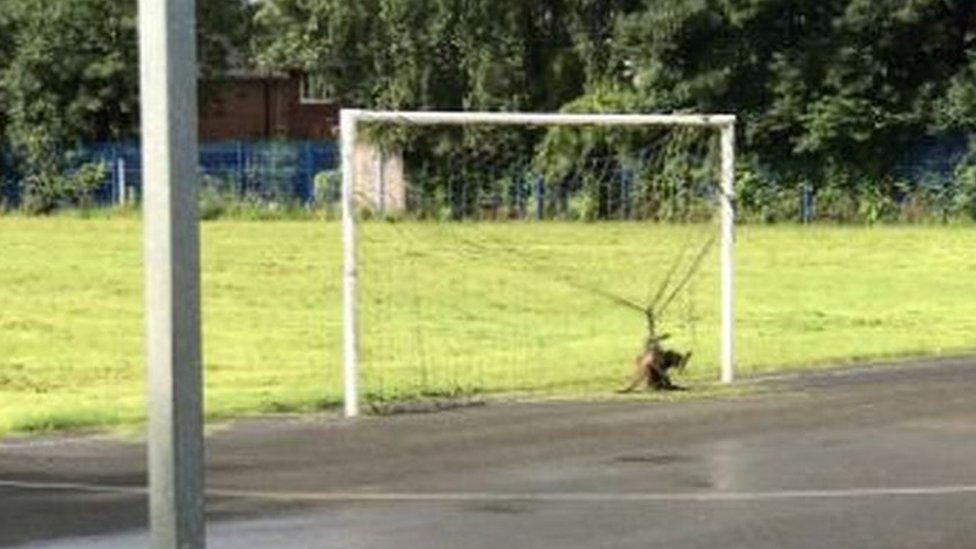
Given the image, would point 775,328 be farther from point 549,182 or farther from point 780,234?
point 780,234

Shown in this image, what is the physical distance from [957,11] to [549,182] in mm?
27238

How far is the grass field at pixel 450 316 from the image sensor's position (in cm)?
1733

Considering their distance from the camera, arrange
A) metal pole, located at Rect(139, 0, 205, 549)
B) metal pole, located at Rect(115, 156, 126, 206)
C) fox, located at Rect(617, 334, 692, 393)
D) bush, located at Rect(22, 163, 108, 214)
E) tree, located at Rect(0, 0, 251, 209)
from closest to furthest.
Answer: metal pole, located at Rect(139, 0, 205, 549)
fox, located at Rect(617, 334, 692, 393)
metal pole, located at Rect(115, 156, 126, 206)
bush, located at Rect(22, 163, 108, 214)
tree, located at Rect(0, 0, 251, 209)

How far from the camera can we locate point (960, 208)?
50906mm

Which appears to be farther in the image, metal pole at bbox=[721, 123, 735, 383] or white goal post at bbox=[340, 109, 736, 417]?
metal pole at bbox=[721, 123, 735, 383]

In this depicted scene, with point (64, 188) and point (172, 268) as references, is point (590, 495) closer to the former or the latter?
point (172, 268)

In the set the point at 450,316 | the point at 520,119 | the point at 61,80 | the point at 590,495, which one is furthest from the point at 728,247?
the point at 61,80

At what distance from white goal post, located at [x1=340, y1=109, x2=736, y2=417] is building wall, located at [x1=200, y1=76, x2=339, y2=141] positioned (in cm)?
5769

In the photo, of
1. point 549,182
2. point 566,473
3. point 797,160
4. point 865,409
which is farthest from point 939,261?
point 566,473

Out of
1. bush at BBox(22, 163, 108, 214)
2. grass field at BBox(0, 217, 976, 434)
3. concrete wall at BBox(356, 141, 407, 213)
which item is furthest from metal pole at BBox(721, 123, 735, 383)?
bush at BBox(22, 163, 108, 214)

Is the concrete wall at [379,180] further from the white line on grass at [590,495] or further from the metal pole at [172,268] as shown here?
the metal pole at [172,268]

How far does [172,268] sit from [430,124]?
12274 millimetres

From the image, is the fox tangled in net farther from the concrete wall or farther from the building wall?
the building wall

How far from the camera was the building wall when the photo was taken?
2975 inches
